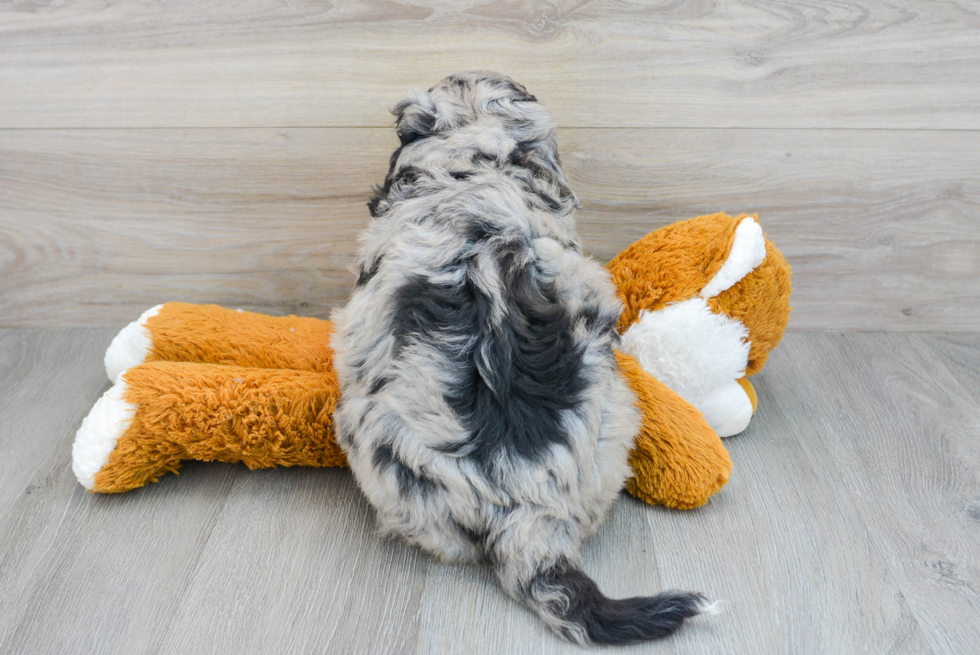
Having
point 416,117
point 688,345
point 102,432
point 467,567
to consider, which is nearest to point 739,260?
point 688,345

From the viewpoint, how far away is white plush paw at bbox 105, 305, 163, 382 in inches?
64.8

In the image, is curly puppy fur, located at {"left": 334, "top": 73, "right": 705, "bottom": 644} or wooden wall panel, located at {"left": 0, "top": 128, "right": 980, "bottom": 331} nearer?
curly puppy fur, located at {"left": 334, "top": 73, "right": 705, "bottom": 644}

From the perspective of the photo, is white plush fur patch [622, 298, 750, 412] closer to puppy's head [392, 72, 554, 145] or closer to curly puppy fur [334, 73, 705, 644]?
curly puppy fur [334, 73, 705, 644]

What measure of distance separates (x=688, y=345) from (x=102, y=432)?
3.78 ft

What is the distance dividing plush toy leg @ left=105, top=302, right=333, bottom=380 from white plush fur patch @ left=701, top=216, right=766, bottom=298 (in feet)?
2.68

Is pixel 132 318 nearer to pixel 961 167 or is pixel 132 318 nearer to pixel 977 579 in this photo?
pixel 977 579

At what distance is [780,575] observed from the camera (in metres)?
1.29

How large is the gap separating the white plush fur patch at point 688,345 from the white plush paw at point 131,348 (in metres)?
1.06

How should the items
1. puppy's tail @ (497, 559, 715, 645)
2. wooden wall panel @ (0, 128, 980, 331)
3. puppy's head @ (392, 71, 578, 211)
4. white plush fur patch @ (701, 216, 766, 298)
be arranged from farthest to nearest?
wooden wall panel @ (0, 128, 980, 331) → white plush fur patch @ (701, 216, 766, 298) → puppy's head @ (392, 71, 578, 211) → puppy's tail @ (497, 559, 715, 645)

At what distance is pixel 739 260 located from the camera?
1484mm

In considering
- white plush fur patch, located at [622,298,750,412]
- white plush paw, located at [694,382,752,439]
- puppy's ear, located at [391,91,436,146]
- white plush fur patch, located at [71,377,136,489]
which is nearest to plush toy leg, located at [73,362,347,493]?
white plush fur patch, located at [71,377,136,489]

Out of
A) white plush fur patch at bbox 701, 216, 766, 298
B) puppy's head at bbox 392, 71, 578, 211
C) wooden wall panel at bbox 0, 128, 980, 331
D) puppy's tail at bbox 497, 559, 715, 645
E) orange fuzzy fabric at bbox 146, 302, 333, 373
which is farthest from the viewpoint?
wooden wall panel at bbox 0, 128, 980, 331

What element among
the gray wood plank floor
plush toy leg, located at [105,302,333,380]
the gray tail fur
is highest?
plush toy leg, located at [105,302,333,380]

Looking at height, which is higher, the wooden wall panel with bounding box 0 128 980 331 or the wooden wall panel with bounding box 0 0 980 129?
the wooden wall panel with bounding box 0 0 980 129
